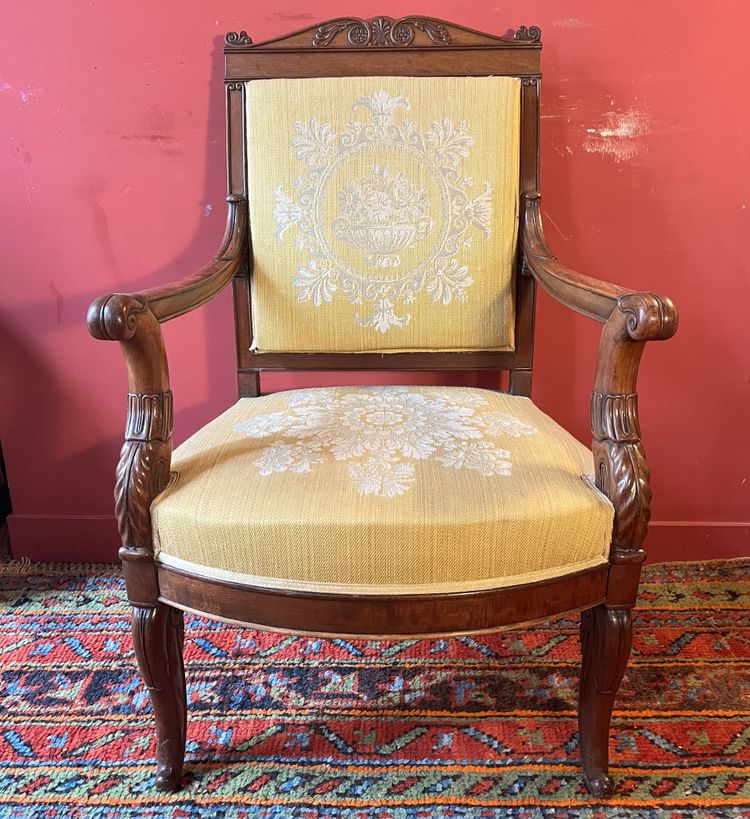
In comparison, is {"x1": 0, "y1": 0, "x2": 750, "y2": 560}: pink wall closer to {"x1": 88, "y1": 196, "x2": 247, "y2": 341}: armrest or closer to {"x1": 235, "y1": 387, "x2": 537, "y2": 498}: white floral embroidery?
{"x1": 88, "y1": 196, "x2": 247, "y2": 341}: armrest

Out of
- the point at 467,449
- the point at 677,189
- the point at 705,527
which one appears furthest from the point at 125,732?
the point at 677,189

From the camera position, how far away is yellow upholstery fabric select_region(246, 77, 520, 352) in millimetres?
1197

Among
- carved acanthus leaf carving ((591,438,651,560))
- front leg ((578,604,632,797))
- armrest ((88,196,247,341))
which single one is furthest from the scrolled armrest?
armrest ((88,196,247,341))

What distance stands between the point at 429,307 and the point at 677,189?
656mm

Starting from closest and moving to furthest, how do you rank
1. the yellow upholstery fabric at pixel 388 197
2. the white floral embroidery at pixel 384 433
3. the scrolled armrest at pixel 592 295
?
the scrolled armrest at pixel 592 295
the white floral embroidery at pixel 384 433
the yellow upholstery fabric at pixel 388 197

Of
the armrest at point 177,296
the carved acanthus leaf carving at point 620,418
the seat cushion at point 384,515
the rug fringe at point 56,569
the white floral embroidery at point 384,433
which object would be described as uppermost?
the armrest at point 177,296

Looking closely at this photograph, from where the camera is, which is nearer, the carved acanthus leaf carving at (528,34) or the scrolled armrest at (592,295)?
the scrolled armrest at (592,295)

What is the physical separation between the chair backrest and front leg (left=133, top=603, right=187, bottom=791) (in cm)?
54

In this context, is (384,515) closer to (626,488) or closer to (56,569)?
(626,488)

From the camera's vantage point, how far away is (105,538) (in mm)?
1671

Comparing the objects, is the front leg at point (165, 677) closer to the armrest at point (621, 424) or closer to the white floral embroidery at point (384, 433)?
the white floral embroidery at point (384, 433)


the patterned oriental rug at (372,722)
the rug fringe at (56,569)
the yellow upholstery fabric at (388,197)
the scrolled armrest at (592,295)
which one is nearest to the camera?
the scrolled armrest at (592,295)

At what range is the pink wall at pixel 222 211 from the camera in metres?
1.36

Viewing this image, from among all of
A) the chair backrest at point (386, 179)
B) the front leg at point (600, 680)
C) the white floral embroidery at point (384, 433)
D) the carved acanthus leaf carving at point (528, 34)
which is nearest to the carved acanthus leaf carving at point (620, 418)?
the white floral embroidery at point (384, 433)
